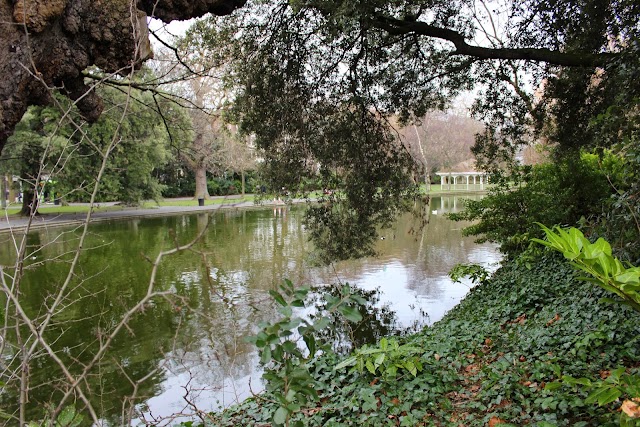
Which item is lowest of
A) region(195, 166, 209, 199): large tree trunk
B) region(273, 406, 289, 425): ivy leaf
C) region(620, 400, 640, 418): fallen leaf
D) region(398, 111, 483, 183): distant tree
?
region(620, 400, 640, 418): fallen leaf

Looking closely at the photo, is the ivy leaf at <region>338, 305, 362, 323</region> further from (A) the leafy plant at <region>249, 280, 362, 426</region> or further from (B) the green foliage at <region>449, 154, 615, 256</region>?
(B) the green foliage at <region>449, 154, 615, 256</region>

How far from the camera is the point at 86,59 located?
3.47 meters

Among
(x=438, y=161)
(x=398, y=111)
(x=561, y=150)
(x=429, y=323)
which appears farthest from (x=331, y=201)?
(x=438, y=161)

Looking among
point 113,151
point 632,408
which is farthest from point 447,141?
point 632,408

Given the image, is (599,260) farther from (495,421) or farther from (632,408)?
(495,421)

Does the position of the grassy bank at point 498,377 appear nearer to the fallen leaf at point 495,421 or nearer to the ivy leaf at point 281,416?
the fallen leaf at point 495,421

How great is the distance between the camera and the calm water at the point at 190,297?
449cm

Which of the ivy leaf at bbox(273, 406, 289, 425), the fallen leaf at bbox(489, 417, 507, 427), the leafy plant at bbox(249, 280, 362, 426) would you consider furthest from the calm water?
the fallen leaf at bbox(489, 417, 507, 427)

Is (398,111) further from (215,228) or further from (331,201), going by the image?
(215,228)

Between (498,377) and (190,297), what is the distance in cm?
651

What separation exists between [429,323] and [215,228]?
1371 cm

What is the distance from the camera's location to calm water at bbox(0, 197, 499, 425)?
4.49 metres

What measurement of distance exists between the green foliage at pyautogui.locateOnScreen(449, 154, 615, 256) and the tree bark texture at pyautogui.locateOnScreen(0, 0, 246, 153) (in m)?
6.17

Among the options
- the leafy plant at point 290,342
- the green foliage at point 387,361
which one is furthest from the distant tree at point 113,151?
the leafy plant at point 290,342
